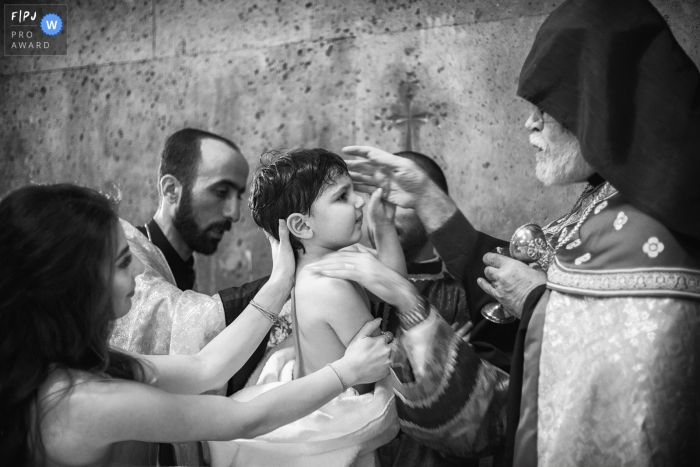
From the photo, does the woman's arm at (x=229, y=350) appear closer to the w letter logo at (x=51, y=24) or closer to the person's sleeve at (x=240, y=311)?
the person's sleeve at (x=240, y=311)

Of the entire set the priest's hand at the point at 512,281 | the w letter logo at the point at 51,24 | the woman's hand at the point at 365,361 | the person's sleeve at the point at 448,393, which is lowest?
the person's sleeve at the point at 448,393

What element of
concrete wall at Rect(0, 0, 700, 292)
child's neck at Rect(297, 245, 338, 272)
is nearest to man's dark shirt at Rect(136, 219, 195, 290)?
concrete wall at Rect(0, 0, 700, 292)

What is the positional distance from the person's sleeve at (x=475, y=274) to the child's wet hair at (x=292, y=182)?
0.52 meters

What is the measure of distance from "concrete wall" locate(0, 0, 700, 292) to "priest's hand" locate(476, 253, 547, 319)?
71.3 inches

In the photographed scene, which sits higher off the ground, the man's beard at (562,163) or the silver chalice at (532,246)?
the man's beard at (562,163)

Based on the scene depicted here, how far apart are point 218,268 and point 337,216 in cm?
266

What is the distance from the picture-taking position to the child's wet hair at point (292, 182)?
101 inches

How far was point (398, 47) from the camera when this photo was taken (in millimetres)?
4555

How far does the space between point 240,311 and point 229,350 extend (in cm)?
68

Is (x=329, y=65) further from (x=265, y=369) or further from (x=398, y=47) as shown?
(x=265, y=369)

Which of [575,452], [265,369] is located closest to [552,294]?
[575,452]

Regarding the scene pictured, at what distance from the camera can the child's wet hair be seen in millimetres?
2555

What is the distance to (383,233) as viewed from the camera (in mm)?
2824

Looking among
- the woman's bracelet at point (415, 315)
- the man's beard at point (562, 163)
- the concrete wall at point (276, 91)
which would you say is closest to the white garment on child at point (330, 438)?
the woman's bracelet at point (415, 315)
